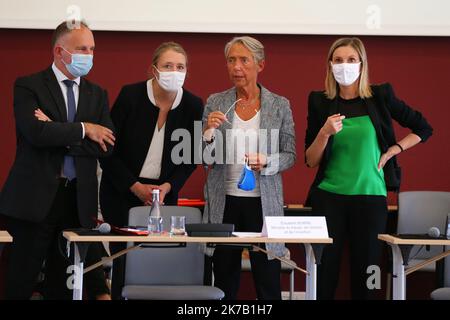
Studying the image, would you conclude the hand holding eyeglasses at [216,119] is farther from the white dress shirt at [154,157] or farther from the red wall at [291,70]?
the red wall at [291,70]

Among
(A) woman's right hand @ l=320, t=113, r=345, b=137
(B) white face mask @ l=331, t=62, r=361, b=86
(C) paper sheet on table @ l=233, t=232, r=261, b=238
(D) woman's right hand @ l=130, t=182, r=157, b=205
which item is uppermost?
(B) white face mask @ l=331, t=62, r=361, b=86

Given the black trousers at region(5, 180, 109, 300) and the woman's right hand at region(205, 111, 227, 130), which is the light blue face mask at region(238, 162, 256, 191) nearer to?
the woman's right hand at region(205, 111, 227, 130)

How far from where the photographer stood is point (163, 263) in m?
4.29

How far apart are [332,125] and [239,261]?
2.80 feet

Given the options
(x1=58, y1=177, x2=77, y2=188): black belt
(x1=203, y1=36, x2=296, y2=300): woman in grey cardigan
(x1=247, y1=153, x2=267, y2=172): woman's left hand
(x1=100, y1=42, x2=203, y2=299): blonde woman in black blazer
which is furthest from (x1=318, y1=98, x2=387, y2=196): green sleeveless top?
(x1=58, y1=177, x2=77, y2=188): black belt

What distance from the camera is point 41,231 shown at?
411cm

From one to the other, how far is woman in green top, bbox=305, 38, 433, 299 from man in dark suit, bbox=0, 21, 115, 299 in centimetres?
114

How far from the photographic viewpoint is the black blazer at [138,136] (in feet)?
14.6

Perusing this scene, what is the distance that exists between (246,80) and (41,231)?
4.32ft

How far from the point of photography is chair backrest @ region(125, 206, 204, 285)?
14.0ft

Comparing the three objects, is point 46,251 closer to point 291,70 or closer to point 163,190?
point 163,190
